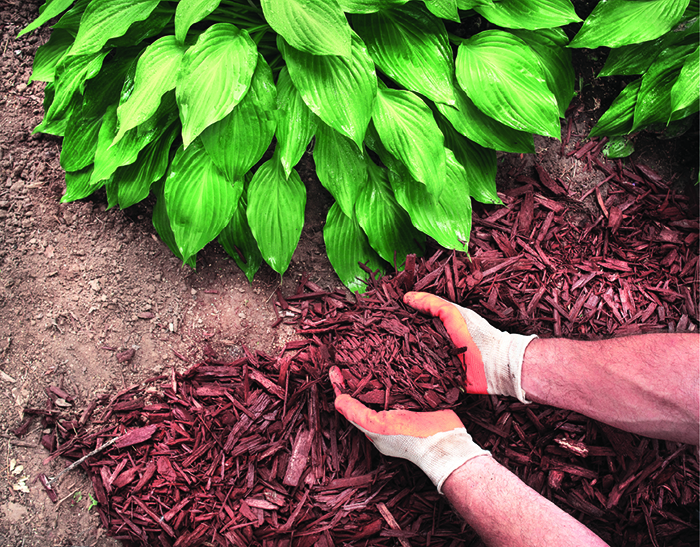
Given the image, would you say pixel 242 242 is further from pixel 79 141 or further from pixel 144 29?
pixel 144 29

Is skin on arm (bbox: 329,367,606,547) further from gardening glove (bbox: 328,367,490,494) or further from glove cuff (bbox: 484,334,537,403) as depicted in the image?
glove cuff (bbox: 484,334,537,403)

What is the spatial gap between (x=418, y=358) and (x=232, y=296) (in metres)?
0.87

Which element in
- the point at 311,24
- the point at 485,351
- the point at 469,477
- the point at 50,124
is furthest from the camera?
the point at 50,124

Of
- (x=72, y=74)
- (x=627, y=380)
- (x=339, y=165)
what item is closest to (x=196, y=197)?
(x=339, y=165)

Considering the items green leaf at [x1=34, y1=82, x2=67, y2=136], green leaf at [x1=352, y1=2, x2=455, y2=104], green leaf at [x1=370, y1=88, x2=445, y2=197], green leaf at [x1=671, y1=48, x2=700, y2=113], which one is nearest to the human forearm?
green leaf at [x1=370, y1=88, x2=445, y2=197]

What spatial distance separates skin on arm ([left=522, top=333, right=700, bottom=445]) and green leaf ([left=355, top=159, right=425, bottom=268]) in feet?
2.10

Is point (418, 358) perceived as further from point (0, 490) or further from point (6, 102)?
point (6, 102)

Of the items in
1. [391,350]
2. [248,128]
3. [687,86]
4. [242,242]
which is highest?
[687,86]

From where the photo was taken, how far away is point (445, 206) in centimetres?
173

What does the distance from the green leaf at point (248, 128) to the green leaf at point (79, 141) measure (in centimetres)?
56

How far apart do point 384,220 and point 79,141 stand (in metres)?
1.24

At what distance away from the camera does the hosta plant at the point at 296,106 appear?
1.42m

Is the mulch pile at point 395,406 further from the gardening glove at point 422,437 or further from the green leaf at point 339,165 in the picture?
the green leaf at point 339,165

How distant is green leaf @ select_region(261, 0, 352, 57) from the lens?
4.26 feet
